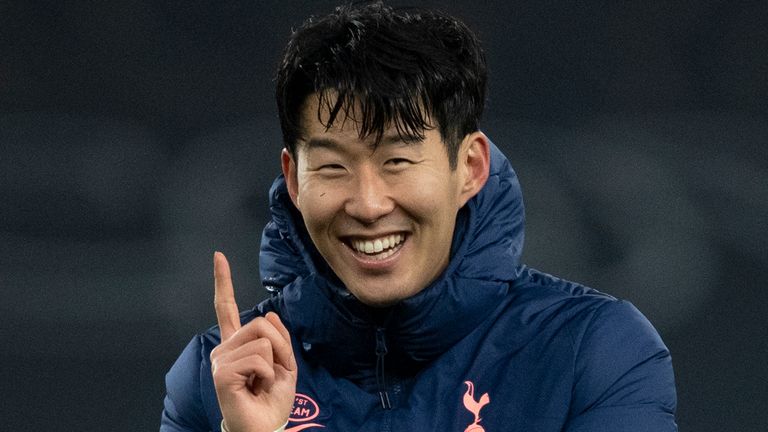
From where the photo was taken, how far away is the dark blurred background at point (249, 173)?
2.87 m

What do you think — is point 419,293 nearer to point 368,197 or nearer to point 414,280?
point 414,280

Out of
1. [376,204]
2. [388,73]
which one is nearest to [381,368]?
[376,204]

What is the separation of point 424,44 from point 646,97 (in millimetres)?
1432

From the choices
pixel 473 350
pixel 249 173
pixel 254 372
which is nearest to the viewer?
pixel 254 372

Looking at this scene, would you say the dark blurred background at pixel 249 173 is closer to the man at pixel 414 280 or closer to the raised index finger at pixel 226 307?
the man at pixel 414 280

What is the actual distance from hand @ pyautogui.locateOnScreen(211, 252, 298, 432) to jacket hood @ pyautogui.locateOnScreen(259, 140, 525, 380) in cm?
18

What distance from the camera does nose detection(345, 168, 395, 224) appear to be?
155 cm

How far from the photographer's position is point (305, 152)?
5.26ft

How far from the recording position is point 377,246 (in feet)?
5.23

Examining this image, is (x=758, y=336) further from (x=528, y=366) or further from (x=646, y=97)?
(x=528, y=366)

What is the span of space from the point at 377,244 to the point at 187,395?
0.37m

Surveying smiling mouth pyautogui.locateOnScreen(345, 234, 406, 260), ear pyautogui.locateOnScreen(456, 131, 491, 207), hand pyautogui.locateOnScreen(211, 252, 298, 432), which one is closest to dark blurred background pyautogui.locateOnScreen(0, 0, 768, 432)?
ear pyautogui.locateOnScreen(456, 131, 491, 207)

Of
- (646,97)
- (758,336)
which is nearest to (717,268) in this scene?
(758,336)

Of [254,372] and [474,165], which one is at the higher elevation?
[474,165]
